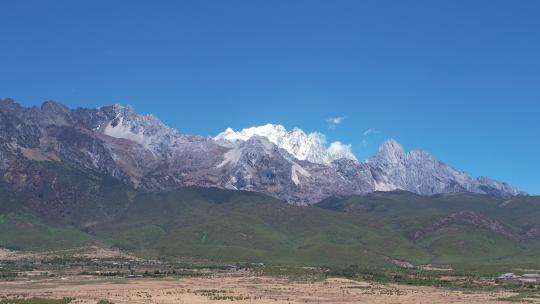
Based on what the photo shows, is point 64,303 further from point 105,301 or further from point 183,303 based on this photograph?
point 183,303

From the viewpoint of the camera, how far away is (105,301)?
646 ft

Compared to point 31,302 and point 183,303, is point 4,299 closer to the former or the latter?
point 31,302

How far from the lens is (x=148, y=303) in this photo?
195375 millimetres

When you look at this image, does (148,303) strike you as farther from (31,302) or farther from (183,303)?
(31,302)

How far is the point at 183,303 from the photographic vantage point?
656 ft

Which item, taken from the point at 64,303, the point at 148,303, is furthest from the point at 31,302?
the point at 148,303

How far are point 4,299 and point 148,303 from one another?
39.8 m

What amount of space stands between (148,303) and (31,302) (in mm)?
30526

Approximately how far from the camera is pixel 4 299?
19700cm

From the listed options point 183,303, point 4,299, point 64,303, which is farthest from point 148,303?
point 4,299

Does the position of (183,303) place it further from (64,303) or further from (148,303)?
(64,303)

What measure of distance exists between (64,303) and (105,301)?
1086 centimetres

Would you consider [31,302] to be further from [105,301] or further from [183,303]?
[183,303]

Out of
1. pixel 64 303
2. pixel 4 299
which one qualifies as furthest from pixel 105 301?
pixel 4 299
